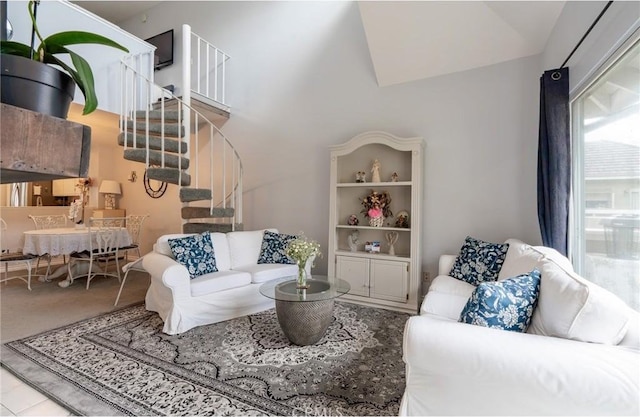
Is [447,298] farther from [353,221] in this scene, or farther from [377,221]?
[353,221]

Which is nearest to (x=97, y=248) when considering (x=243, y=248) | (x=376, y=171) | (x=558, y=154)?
(x=243, y=248)

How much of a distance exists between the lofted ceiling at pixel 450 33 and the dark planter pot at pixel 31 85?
10.4 feet

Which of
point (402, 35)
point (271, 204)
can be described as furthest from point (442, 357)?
point (271, 204)

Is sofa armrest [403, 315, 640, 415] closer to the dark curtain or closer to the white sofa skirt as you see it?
the dark curtain

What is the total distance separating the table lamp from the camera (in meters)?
6.07

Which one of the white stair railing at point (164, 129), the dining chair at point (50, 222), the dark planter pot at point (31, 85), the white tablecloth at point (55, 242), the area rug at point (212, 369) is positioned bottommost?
the area rug at point (212, 369)

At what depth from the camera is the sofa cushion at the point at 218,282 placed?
289 centimetres

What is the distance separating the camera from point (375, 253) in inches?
149

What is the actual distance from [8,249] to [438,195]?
6921 mm

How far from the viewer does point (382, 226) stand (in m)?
3.83

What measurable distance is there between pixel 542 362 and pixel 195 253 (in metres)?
2.94

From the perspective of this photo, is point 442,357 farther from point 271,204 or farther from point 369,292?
point 271,204

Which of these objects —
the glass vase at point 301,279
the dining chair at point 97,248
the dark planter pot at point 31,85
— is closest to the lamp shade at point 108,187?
the dining chair at point 97,248

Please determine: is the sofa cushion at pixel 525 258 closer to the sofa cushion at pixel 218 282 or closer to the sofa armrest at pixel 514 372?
the sofa armrest at pixel 514 372
